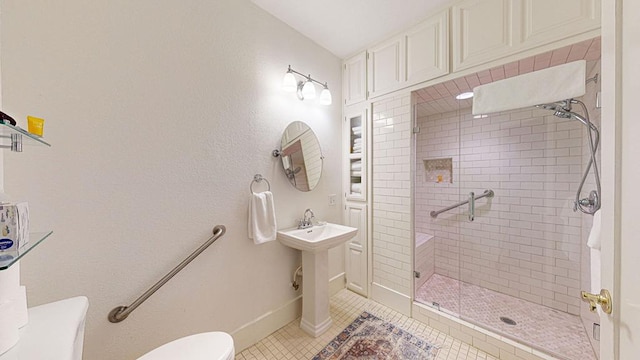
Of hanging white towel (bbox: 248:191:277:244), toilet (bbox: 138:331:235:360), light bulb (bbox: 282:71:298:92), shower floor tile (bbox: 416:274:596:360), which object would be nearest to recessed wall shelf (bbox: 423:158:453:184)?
shower floor tile (bbox: 416:274:596:360)

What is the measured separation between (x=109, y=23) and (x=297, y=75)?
4.24ft

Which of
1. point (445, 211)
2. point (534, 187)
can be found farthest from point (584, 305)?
point (445, 211)

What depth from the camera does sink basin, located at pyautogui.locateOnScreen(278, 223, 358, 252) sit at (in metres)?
1.71

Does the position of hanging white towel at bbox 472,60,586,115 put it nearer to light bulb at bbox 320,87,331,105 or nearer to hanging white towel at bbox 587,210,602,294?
hanging white towel at bbox 587,210,602,294

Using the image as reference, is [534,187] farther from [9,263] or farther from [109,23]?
[109,23]

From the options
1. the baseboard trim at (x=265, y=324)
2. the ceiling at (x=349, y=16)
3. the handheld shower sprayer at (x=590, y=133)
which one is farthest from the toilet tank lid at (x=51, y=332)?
the handheld shower sprayer at (x=590, y=133)

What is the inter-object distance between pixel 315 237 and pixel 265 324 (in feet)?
2.67

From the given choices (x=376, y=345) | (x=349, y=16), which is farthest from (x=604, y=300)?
(x=349, y=16)

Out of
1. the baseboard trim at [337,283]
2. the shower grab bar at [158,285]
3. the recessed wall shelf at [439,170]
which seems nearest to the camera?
the shower grab bar at [158,285]

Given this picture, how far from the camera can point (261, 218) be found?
1.72m

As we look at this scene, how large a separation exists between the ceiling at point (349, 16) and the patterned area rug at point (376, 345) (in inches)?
106

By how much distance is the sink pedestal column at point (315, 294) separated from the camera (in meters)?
1.86

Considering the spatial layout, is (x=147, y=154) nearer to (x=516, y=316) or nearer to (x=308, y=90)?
(x=308, y=90)

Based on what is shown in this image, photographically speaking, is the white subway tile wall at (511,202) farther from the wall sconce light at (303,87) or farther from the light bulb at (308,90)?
the light bulb at (308,90)
